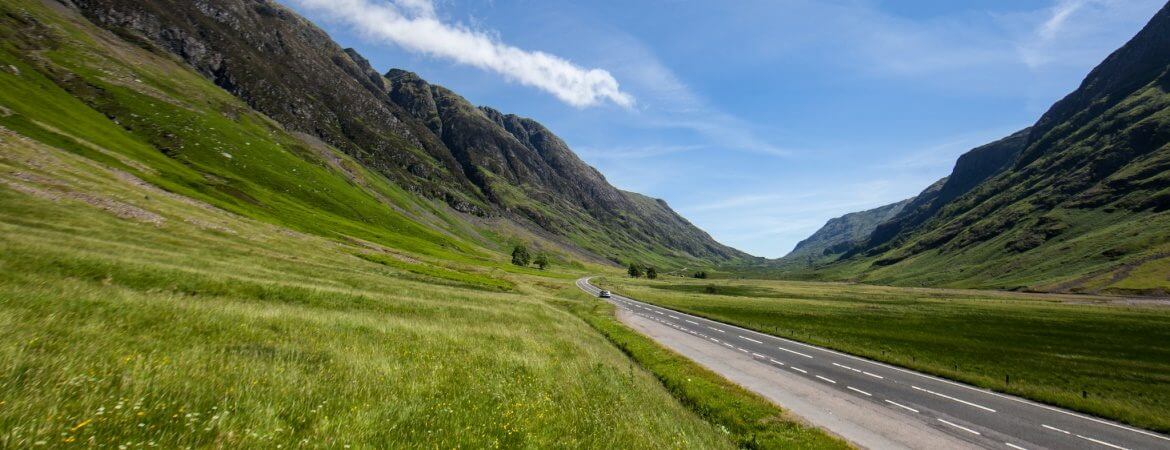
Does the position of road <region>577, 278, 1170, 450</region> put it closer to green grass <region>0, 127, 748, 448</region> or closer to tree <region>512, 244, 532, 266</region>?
green grass <region>0, 127, 748, 448</region>

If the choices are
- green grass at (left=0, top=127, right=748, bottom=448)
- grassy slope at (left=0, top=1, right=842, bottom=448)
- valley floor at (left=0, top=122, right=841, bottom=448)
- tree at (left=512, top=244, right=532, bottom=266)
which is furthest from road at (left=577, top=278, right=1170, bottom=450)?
tree at (left=512, top=244, right=532, bottom=266)

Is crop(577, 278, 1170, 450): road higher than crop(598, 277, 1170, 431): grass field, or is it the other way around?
crop(598, 277, 1170, 431): grass field

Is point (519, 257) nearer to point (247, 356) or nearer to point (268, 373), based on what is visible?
point (247, 356)

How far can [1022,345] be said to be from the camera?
48188 mm

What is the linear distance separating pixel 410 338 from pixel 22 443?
1333 centimetres

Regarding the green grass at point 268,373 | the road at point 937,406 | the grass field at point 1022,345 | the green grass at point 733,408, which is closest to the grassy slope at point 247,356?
the green grass at point 268,373

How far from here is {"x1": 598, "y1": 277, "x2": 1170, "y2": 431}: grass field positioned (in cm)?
2800

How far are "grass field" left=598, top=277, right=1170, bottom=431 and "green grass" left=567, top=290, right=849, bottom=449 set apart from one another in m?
19.0

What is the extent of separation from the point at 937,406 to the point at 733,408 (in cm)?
1316

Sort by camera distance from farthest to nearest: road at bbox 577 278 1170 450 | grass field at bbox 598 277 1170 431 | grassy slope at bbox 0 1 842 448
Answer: grass field at bbox 598 277 1170 431 → road at bbox 577 278 1170 450 → grassy slope at bbox 0 1 842 448

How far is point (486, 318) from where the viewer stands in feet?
103

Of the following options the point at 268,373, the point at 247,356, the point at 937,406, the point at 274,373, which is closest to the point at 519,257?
the point at 937,406

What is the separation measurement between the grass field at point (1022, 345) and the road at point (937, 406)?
2.52 m

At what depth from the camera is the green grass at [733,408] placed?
17.0m
